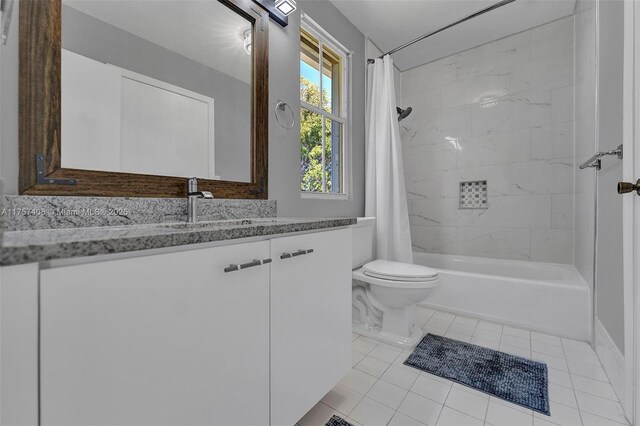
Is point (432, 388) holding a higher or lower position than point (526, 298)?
lower

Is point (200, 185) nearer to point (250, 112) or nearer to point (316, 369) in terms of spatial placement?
point (250, 112)

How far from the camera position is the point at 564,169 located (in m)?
2.42

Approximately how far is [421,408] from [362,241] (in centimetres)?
111

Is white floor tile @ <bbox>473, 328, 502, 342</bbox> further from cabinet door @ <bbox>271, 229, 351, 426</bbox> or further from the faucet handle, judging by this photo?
the faucet handle

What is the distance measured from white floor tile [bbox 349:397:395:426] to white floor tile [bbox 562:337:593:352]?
1.37 m

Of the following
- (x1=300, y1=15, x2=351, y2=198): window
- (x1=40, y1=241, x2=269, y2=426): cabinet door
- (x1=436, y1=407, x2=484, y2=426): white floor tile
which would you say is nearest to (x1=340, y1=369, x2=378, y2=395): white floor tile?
(x1=436, y1=407, x2=484, y2=426): white floor tile

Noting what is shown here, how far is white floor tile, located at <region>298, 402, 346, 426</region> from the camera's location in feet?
3.82

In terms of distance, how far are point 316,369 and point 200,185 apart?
3.06ft

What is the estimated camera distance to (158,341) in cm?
61

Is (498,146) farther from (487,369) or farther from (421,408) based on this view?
(421,408)

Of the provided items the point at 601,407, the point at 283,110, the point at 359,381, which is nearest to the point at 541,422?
the point at 601,407

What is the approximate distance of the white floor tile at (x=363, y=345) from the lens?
1751 mm

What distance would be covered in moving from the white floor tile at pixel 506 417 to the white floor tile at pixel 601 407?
0.29 m

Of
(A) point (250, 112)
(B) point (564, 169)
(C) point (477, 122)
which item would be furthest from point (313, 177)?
(B) point (564, 169)
